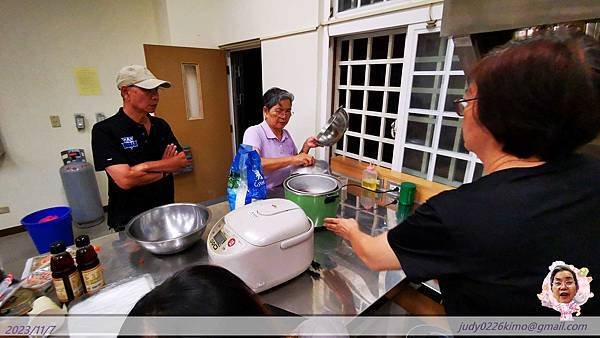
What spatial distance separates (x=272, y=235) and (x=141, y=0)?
3.46 metres

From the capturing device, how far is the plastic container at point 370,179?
5.52 ft

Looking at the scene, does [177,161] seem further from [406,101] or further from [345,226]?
[406,101]

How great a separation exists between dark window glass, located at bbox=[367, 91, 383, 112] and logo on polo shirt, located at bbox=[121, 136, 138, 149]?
1.53 m

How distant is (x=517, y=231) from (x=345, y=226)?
19.5 inches

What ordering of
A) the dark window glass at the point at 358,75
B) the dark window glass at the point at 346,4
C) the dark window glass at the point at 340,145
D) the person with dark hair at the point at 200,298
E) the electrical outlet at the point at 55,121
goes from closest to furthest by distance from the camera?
1. the person with dark hair at the point at 200,298
2. the dark window glass at the point at 346,4
3. the dark window glass at the point at 358,75
4. the dark window glass at the point at 340,145
5. the electrical outlet at the point at 55,121

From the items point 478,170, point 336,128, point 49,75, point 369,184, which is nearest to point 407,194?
point 369,184

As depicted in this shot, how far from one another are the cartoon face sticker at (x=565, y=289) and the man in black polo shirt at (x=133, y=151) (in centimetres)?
151

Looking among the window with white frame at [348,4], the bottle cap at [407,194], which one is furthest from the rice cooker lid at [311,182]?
the window with white frame at [348,4]

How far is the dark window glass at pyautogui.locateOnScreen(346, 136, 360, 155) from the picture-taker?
6.93ft

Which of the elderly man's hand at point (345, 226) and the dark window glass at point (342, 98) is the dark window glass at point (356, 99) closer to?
the dark window glass at point (342, 98)

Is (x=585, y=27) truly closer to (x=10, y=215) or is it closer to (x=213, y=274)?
(x=213, y=274)

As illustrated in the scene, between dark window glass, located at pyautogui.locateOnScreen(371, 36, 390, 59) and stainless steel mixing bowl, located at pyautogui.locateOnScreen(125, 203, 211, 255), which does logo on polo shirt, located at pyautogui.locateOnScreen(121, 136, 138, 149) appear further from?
dark window glass, located at pyautogui.locateOnScreen(371, 36, 390, 59)

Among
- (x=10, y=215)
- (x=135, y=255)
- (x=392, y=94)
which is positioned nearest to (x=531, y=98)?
(x=135, y=255)

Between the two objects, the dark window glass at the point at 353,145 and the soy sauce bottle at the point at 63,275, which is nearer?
the soy sauce bottle at the point at 63,275
